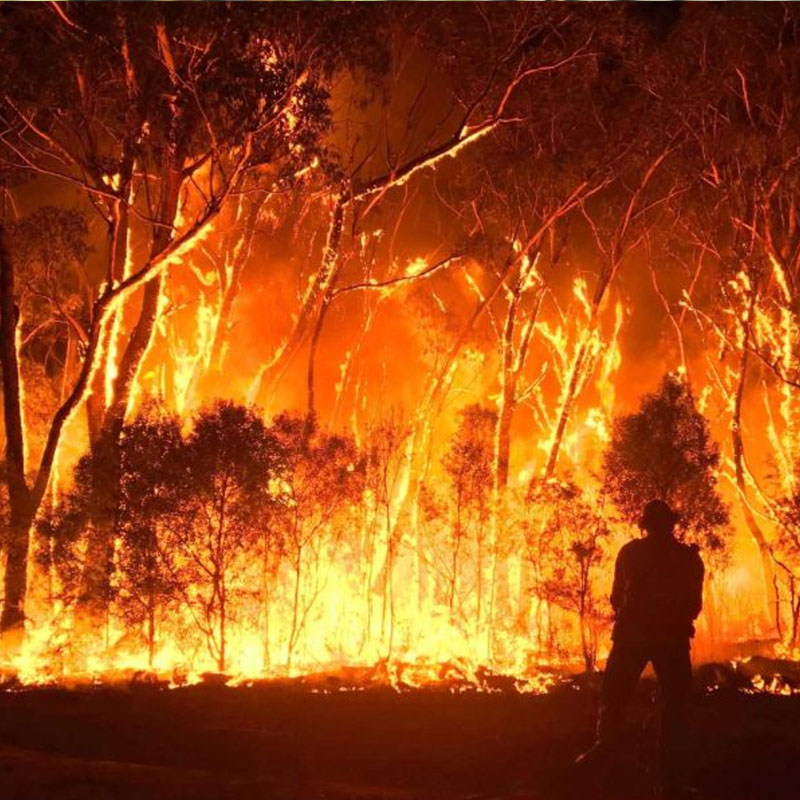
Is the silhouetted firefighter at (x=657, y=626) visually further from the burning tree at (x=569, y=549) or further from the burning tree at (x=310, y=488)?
the burning tree at (x=569, y=549)

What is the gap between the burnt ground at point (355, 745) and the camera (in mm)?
8445

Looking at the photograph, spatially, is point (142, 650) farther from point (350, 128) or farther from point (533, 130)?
point (533, 130)

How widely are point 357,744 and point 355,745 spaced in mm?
44

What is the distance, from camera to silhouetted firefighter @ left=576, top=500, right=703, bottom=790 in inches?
320

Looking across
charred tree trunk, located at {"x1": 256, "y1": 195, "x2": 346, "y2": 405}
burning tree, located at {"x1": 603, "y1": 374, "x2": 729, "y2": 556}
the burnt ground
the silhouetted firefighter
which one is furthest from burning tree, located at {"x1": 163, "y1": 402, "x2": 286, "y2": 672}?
the silhouetted firefighter

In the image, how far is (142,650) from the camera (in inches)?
618

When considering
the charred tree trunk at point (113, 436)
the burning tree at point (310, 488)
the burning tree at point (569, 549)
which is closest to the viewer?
the charred tree trunk at point (113, 436)

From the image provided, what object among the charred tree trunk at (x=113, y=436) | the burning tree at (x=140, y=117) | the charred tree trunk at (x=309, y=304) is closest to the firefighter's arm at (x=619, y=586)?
the charred tree trunk at (x=113, y=436)

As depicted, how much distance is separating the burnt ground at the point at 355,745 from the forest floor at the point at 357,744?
0.8 inches

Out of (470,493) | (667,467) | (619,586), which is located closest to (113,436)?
(470,493)

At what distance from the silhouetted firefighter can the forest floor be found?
0.63m

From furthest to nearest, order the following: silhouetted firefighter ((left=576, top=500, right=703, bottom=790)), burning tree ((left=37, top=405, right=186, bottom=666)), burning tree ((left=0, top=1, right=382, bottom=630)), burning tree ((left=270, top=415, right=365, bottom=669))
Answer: burning tree ((left=0, top=1, right=382, bottom=630))
burning tree ((left=270, top=415, right=365, bottom=669))
burning tree ((left=37, top=405, right=186, bottom=666))
silhouetted firefighter ((left=576, top=500, right=703, bottom=790))

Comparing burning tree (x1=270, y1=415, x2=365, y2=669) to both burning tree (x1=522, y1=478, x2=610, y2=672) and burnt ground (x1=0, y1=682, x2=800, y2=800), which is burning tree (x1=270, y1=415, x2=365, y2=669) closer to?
burnt ground (x1=0, y1=682, x2=800, y2=800)

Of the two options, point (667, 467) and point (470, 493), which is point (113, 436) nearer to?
point (470, 493)
